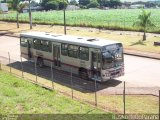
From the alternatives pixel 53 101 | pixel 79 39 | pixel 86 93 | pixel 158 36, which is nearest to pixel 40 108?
pixel 53 101

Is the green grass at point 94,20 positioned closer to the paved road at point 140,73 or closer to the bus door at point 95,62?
the paved road at point 140,73

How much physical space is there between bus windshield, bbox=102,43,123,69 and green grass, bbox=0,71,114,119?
4.02 m

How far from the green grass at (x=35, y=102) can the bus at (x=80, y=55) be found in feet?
12.2

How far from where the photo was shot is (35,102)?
58.2 ft

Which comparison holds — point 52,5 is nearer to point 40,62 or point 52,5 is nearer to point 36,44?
point 36,44

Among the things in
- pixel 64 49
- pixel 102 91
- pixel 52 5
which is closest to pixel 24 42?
pixel 64 49

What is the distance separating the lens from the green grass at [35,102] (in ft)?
53.4

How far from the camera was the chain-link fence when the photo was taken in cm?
1677

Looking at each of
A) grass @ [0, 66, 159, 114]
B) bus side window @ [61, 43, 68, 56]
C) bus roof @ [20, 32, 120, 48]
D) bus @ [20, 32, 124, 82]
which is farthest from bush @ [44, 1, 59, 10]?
grass @ [0, 66, 159, 114]

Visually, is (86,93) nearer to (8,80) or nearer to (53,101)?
(53,101)

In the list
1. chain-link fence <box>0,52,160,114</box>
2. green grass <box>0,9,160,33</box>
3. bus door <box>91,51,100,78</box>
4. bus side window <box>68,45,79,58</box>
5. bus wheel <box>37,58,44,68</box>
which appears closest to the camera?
chain-link fence <box>0,52,160,114</box>

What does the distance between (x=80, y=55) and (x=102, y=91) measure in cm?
379

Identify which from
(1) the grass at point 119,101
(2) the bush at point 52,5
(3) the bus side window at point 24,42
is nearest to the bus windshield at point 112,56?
(1) the grass at point 119,101

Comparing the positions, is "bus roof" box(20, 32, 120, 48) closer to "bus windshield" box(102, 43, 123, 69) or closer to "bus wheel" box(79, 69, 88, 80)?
"bus windshield" box(102, 43, 123, 69)
